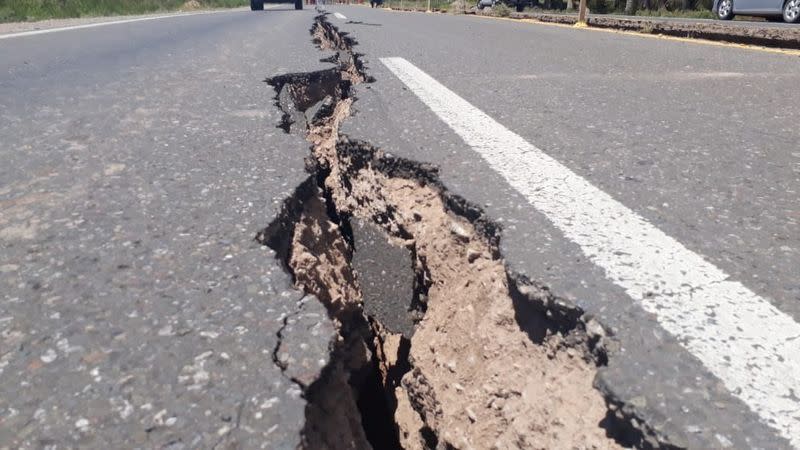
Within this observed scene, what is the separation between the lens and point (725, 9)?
13570mm

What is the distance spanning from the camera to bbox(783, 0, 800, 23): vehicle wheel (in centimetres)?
1052

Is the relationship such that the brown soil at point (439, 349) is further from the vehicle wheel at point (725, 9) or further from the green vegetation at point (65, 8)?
the vehicle wheel at point (725, 9)

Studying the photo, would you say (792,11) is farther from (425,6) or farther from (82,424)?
(425,6)

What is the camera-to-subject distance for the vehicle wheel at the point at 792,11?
10521 mm

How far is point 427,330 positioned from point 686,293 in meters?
0.81

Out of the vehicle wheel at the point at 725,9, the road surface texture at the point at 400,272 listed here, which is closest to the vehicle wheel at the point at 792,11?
the vehicle wheel at the point at 725,9

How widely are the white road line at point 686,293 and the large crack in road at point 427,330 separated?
0.59 ft

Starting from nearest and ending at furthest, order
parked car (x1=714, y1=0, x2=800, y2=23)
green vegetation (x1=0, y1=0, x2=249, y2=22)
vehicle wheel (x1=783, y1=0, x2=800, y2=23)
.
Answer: vehicle wheel (x1=783, y1=0, x2=800, y2=23), parked car (x1=714, y1=0, x2=800, y2=23), green vegetation (x1=0, y1=0, x2=249, y2=22)

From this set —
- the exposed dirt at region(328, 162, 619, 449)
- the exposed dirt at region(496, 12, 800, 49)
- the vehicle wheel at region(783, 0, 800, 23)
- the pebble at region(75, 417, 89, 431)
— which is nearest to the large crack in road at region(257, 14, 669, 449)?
the exposed dirt at region(328, 162, 619, 449)

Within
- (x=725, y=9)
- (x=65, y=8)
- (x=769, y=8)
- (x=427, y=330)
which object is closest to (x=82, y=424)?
(x=427, y=330)

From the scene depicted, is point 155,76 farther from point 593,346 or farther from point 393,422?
point 593,346

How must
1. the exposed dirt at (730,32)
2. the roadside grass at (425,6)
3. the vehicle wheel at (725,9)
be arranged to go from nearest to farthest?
the exposed dirt at (730,32)
the vehicle wheel at (725,9)
the roadside grass at (425,6)

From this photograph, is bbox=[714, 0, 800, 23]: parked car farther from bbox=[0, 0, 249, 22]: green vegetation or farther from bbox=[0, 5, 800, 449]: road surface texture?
bbox=[0, 0, 249, 22]: green vegetation

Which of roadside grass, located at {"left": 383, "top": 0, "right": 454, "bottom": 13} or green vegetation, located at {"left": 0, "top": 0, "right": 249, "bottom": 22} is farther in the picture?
roadside grass, located at {"left": 383, "top": 0, "right": 454, "bottom": 13}
